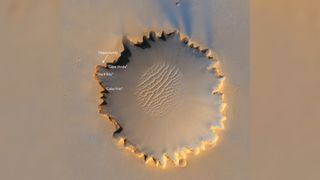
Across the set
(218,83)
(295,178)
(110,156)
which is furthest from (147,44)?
(295,178)

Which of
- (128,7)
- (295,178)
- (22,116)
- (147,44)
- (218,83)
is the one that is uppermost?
(128,7)

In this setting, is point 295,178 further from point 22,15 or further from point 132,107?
point 22,15

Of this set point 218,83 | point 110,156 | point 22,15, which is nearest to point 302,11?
point 218,83

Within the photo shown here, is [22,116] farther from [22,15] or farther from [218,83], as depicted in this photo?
[218,83]

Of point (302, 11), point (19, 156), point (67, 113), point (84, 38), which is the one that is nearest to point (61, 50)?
point (84, 38)

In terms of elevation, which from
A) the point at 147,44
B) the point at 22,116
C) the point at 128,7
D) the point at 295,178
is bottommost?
the point at 295,178

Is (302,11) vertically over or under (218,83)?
over

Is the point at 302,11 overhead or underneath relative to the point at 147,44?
overhead
